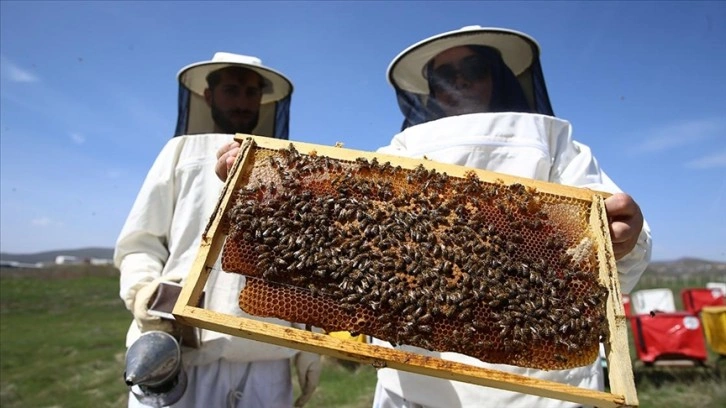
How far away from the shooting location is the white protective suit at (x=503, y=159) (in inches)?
105

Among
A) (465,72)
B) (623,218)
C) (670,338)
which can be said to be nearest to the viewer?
(623,218)

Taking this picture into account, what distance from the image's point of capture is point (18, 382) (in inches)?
385

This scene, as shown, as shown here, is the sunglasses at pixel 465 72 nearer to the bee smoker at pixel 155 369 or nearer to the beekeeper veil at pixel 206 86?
the beekeeper veil at pixel 206 86

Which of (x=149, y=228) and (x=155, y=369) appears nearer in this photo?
(x=155, y=369)

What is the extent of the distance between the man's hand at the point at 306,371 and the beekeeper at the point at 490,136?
2.84ft

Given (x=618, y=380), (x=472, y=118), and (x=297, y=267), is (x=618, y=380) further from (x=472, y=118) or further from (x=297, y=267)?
(x=472, y=118)

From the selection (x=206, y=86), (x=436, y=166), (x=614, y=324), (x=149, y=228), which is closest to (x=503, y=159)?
(x=436, y=166)

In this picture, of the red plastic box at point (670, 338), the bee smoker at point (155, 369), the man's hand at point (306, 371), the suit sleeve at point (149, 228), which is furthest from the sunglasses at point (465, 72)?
the red plastic box at point (670, 338)

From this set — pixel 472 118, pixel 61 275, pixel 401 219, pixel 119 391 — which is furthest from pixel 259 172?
pixel 61 275

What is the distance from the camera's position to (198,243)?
3457mm

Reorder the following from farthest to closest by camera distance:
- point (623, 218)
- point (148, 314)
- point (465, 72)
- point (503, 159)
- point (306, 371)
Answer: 1. point (306, 371)
2. point (465, 72)
3. point (148, 314)
4. point (503, 159)
5. point (623, 218)

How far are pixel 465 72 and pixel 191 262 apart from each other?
8.64ft

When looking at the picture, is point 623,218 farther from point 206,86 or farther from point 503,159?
point 206,86

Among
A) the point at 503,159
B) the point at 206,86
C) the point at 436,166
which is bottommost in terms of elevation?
the point at 436,166
